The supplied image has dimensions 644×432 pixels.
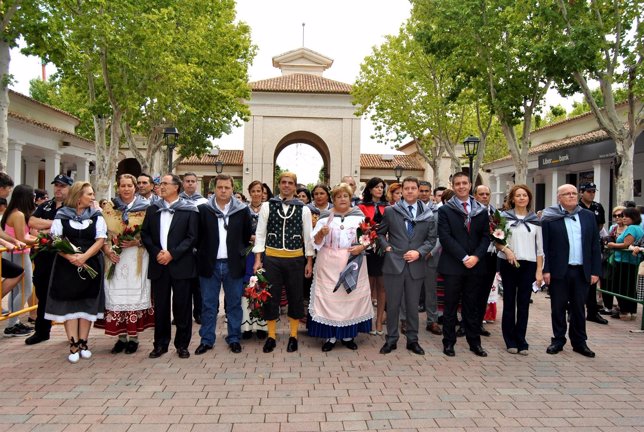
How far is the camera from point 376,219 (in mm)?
7535

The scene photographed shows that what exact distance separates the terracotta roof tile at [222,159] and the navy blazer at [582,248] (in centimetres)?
3474

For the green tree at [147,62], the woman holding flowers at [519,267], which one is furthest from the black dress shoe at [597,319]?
the green tree at [147,62]

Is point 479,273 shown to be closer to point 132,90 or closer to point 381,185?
point 381,185

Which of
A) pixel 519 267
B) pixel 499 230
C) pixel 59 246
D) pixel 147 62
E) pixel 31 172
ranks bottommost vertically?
pixel 519 267

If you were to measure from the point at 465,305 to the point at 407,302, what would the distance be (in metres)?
0.71

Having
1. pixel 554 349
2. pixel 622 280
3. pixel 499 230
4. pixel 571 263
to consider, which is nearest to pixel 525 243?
pixel 499 230

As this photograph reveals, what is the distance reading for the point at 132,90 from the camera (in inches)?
658

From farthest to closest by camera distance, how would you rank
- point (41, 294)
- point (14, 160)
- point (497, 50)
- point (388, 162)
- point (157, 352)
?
point (388, 162)
point (14, 160)
point (497, 50)
point (41, 294)
point (157, 352)

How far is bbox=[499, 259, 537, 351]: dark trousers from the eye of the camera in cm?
641

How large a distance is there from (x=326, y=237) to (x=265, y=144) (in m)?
27.8

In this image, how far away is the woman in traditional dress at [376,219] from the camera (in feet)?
24.2

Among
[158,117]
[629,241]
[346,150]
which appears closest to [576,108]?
[346,150]

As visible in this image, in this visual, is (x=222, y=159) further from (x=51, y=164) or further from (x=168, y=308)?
(x=168, y=308)

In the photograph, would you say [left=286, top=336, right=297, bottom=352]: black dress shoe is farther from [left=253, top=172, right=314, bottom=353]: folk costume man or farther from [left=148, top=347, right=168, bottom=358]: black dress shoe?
[left=148, top=347, right=168, bottom=358]: black dress shoe
